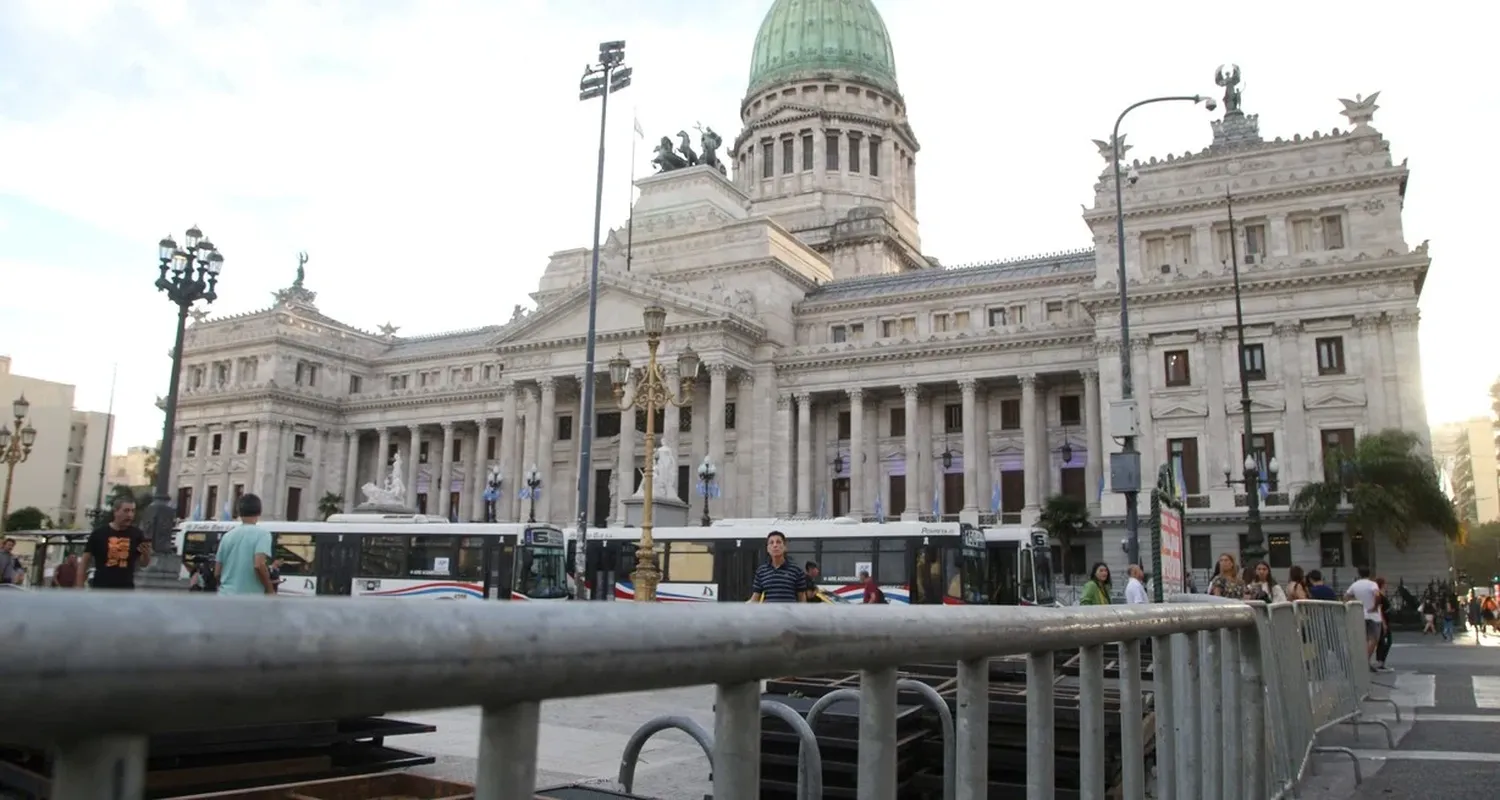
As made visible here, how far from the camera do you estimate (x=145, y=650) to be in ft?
3.43

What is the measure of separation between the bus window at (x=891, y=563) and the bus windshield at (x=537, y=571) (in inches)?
300

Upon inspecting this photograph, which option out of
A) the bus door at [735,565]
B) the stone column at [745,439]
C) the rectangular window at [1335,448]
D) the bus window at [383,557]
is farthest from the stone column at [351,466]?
the rectangular window at [1335,448]

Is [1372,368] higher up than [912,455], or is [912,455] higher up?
[1372,368]

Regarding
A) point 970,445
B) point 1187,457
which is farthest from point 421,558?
point 1187,457

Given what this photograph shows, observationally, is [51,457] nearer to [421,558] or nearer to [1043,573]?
[421,558]

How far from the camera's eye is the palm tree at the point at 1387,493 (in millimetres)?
33719

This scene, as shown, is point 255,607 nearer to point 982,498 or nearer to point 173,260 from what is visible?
point 173,260

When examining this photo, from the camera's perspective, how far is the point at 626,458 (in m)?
48.9

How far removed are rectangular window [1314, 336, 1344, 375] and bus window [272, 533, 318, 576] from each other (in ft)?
111

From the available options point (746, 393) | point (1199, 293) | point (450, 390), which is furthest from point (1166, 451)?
point (450, 390)

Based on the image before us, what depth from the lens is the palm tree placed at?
33.7m

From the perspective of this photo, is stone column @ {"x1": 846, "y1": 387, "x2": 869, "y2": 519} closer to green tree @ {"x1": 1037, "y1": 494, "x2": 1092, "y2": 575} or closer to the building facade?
green tree @ {"x1": 1037, "y1": 494, "x2": 1092, "y2": 575}

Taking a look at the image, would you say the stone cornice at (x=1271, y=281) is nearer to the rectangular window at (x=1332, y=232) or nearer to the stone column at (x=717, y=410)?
the rectangular window at (x=1332, y=232)

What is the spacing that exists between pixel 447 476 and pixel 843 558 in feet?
136
